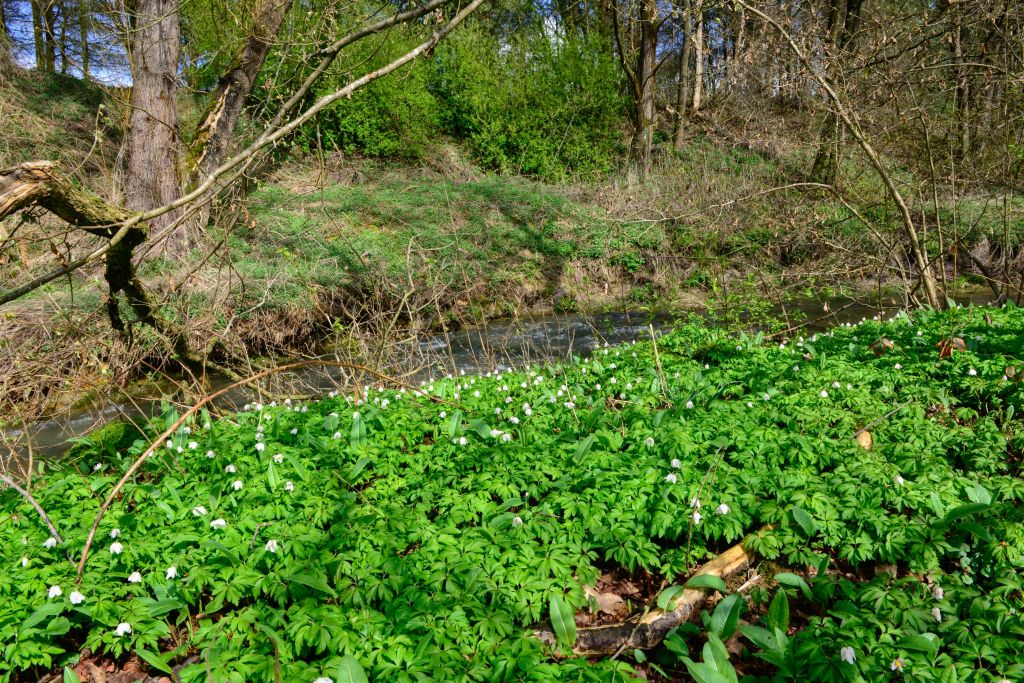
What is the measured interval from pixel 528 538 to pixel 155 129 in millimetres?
10048

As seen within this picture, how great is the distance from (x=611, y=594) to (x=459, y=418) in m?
1.57

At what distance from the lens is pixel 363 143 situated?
53.1 ft

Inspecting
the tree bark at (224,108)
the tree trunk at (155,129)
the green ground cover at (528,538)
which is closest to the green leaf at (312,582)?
the green ground cover at (528,538)

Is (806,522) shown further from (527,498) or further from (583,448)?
(527,498)

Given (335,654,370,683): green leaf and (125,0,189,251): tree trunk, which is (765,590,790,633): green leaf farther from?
(125,0,189,251): tree trunk

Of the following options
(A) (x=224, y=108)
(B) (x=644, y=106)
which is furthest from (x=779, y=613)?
(B) (x=644, y=106)

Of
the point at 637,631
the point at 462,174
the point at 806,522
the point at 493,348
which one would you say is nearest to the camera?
the point at 637,631

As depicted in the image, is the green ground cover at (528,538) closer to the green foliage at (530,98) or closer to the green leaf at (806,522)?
the green leaf at (806,522)

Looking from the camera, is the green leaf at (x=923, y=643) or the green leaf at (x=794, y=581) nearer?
the green leaf at (x=923, y=643)

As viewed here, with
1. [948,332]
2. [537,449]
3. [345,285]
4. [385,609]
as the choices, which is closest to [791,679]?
[385,609]

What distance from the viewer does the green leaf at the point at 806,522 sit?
8.62 ft

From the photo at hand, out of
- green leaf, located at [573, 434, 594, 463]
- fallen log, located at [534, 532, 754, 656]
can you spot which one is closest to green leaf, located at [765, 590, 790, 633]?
fallen log, located at [534, 532, 754, 656]

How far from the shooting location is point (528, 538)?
2.69m

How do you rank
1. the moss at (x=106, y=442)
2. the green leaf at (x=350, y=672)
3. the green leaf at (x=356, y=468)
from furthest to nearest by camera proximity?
the moss at (x=106, y=442), the green leaf at (x=356, y=468), the green leaf at (x=350, y=672)
